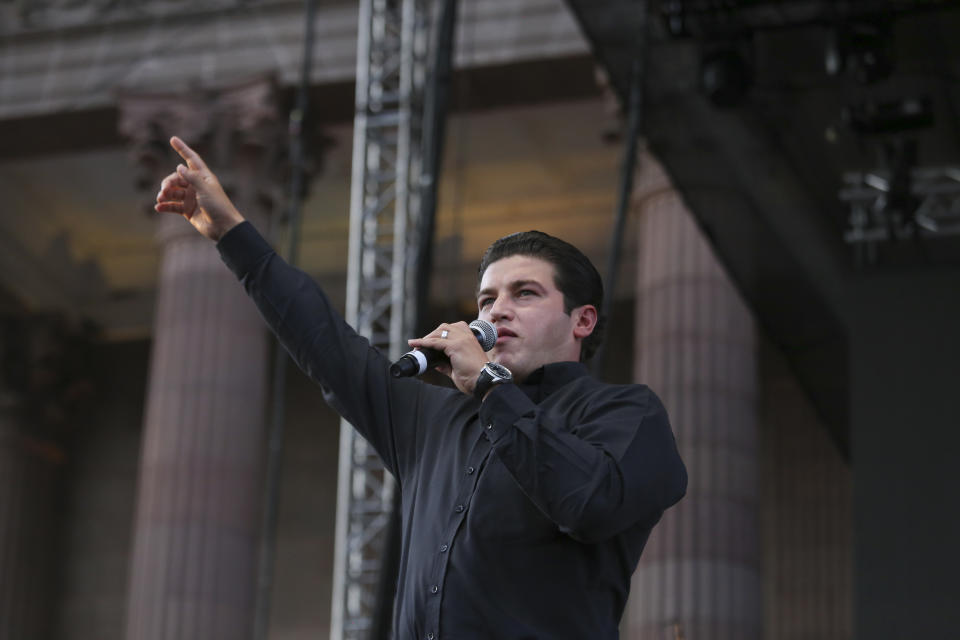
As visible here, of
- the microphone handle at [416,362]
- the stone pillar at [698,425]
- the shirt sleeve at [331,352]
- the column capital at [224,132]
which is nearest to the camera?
the microphone handle at [416,362]

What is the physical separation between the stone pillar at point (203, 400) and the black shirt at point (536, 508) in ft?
39.5

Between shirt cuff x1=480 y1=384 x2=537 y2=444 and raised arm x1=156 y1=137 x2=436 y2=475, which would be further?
raised arm x1=156 y1=137 x2=436 y2=475

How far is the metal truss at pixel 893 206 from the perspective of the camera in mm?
8984

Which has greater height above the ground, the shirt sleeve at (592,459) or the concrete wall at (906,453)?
the concrete wall at (906,453)

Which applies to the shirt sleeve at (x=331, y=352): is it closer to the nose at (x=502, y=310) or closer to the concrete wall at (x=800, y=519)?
the nose at (x=502, y=310)

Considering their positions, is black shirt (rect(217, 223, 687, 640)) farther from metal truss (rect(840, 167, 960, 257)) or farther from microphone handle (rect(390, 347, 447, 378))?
metal truss (rect(840, 167, 960, 257))

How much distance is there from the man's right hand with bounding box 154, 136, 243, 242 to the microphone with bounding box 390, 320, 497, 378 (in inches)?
20.2

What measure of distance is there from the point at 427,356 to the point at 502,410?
0.56 ft

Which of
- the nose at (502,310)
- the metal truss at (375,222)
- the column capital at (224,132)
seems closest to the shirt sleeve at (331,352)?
the nose at (502,310)

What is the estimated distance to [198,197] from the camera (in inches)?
111

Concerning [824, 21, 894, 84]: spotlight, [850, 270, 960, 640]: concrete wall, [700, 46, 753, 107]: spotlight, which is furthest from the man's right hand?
[850, 270, 960, 640]: concrete wall

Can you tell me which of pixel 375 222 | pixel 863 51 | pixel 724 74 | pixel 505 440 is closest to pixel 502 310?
pixel 505 440

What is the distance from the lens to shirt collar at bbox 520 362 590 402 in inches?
106

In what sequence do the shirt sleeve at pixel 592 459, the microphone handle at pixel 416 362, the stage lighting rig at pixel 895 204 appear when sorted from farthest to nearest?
1. the stage lighting rig at pixel 895 204
2. the microphone handle at pixel 416 362
3. the shirt sleeve at pixel 592 459
